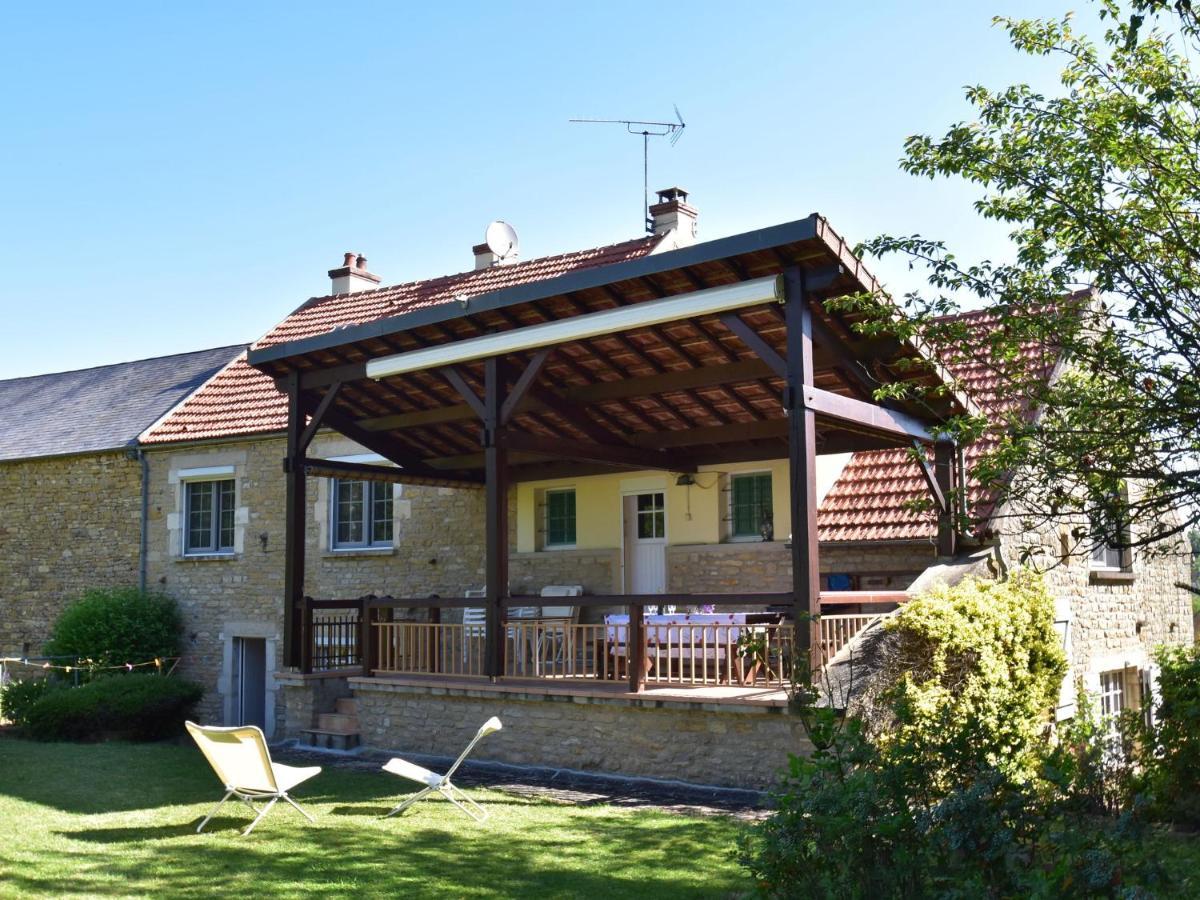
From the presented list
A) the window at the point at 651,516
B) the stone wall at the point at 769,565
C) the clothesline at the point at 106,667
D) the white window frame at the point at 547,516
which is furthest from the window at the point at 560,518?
the clothesline at the point at 106,667

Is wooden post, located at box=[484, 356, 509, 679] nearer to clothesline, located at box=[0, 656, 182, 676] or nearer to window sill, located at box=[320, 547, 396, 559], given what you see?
window sill, located at box=[320, 547, 396, 559]

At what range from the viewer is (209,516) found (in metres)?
17.8

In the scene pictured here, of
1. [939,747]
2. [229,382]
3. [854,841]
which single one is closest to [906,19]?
[939,747]

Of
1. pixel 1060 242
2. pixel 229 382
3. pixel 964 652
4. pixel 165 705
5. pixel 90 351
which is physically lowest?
pixel 165 705

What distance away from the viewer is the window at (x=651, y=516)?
15.1 meters

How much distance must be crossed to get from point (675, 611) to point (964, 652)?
4.63m

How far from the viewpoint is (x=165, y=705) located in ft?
45.2

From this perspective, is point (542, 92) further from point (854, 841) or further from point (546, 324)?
point (854, 841)

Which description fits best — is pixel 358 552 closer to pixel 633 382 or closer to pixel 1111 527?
pixel 633 382

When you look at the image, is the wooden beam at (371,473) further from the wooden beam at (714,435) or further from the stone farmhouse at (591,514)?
the wooden beam at (714,435)

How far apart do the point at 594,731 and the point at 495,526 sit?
2112 mm

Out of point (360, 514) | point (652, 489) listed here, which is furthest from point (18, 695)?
point (652, 489)

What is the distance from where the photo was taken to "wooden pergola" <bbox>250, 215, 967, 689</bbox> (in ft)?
30.4

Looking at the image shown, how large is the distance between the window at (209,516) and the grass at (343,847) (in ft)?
24.8
